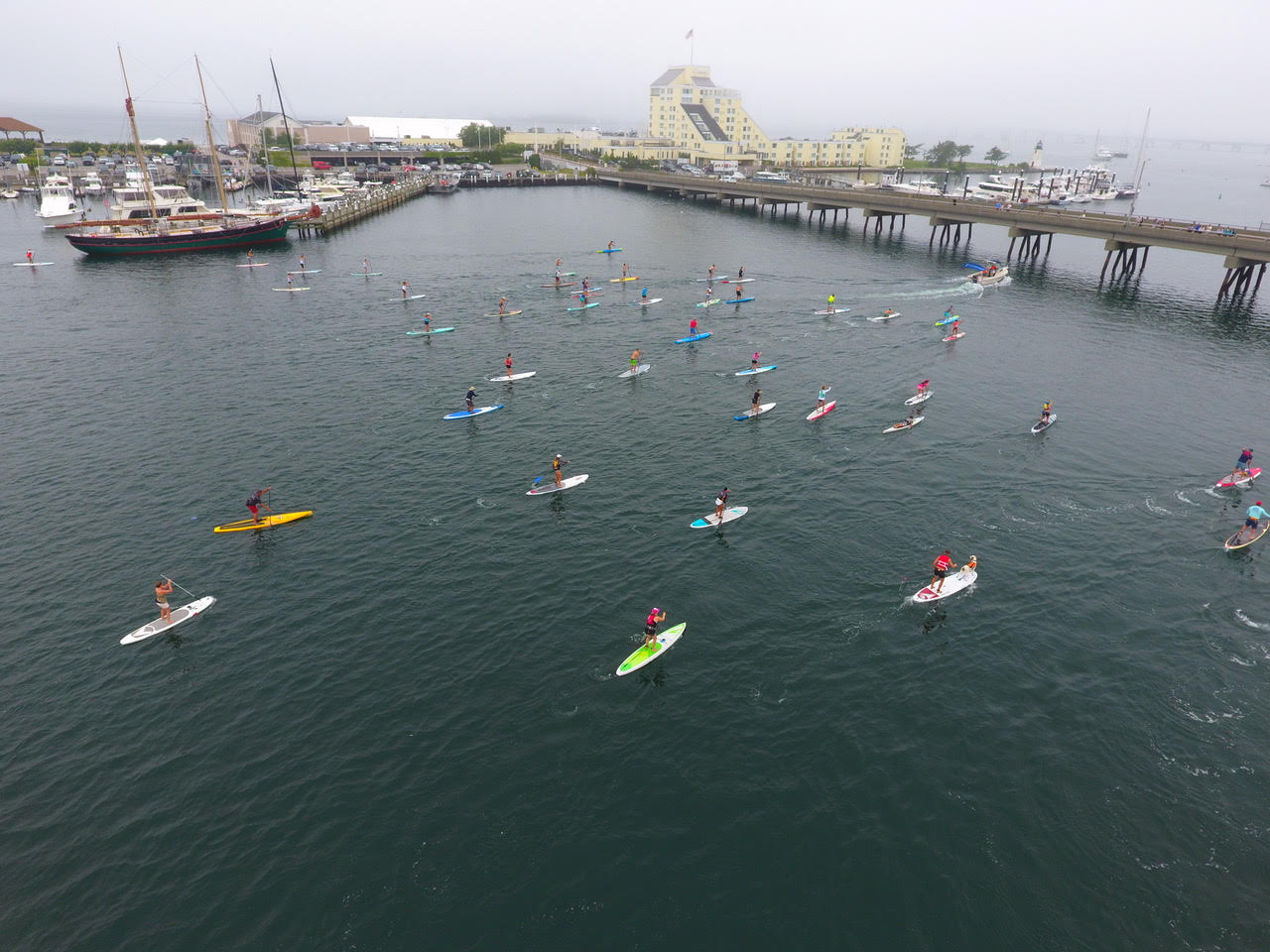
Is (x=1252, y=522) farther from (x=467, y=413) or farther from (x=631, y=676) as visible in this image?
(x=467, y=413)

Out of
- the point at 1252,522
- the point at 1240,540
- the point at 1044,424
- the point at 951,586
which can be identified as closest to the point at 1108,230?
the point at 1044,424

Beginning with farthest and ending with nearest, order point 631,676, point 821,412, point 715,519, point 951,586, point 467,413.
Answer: point 821,412
point 467,413
point 715,519
point 951,586
point 631,676

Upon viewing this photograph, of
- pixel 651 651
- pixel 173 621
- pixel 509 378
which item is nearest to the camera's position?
pixel 651 651

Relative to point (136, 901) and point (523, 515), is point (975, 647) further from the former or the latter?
point (136, 901)

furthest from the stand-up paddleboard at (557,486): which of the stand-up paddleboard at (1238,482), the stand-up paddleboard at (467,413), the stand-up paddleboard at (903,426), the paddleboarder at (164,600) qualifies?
the stand-up paddleboard at (1238,482)

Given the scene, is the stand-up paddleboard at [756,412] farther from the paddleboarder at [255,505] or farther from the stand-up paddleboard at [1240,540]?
the paddleboarder at [255,505]

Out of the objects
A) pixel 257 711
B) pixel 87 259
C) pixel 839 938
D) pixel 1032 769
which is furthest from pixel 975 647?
pixel 87 259

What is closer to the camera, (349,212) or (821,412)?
(821,412)
